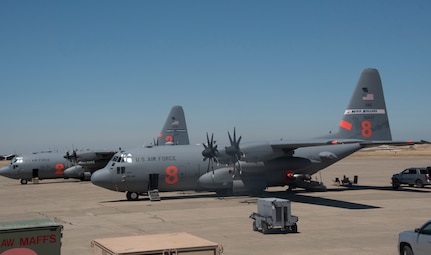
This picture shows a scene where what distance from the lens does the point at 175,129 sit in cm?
5731

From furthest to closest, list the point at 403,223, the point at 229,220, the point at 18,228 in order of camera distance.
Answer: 1. the point at 229,220
2. the point at 403,223
3. the point at 18,228

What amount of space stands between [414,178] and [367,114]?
6.78 meters

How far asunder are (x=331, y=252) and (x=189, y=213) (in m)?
11.8

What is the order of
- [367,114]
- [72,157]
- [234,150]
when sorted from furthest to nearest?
[72,157]
[367,114]
[234,150]

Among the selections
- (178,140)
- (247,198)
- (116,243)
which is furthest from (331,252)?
(178,140)

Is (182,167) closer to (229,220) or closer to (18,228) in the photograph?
(229,220)

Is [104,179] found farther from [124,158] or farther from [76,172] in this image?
[76,172]

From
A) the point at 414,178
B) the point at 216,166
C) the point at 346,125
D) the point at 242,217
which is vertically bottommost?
the point at 242,217

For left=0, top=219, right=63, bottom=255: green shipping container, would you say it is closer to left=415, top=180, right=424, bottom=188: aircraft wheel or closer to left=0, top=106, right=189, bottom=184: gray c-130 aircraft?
left=415, top=180, right=424, bottom=188: aircraft wheel

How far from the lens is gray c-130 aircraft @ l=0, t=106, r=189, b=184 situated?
2208 inches

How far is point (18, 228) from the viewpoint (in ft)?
28.8

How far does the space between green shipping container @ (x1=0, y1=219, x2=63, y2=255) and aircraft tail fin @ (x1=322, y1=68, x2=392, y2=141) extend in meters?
31.5

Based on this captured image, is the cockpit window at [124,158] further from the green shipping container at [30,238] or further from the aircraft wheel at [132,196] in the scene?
the green shipping container at [30,238]

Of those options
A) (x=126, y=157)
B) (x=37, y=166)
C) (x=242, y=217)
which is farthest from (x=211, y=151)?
(x=37, y=166)
